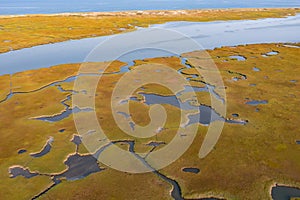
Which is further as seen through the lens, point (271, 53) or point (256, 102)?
point (271, 53)

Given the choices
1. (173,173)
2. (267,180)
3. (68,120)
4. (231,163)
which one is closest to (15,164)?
(68,120)

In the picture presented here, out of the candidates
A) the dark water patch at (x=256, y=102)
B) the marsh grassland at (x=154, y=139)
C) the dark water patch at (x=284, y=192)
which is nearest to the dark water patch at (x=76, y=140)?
the marsh grassland at (x=154, y=139)

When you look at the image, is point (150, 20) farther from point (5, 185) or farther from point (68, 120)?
point (5, 185)

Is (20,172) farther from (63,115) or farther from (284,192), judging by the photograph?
(284,192)

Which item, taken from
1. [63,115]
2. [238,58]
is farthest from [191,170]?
[238,58]

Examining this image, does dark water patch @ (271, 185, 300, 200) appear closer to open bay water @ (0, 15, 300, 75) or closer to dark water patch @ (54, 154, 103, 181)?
dark water patch @ (54, 154, 103, 181)

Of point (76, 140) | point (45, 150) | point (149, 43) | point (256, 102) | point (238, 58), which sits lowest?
point (45, 150)

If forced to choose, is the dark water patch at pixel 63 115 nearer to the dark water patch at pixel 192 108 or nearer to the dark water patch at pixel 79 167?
the dark water patch at pixel 192 108
